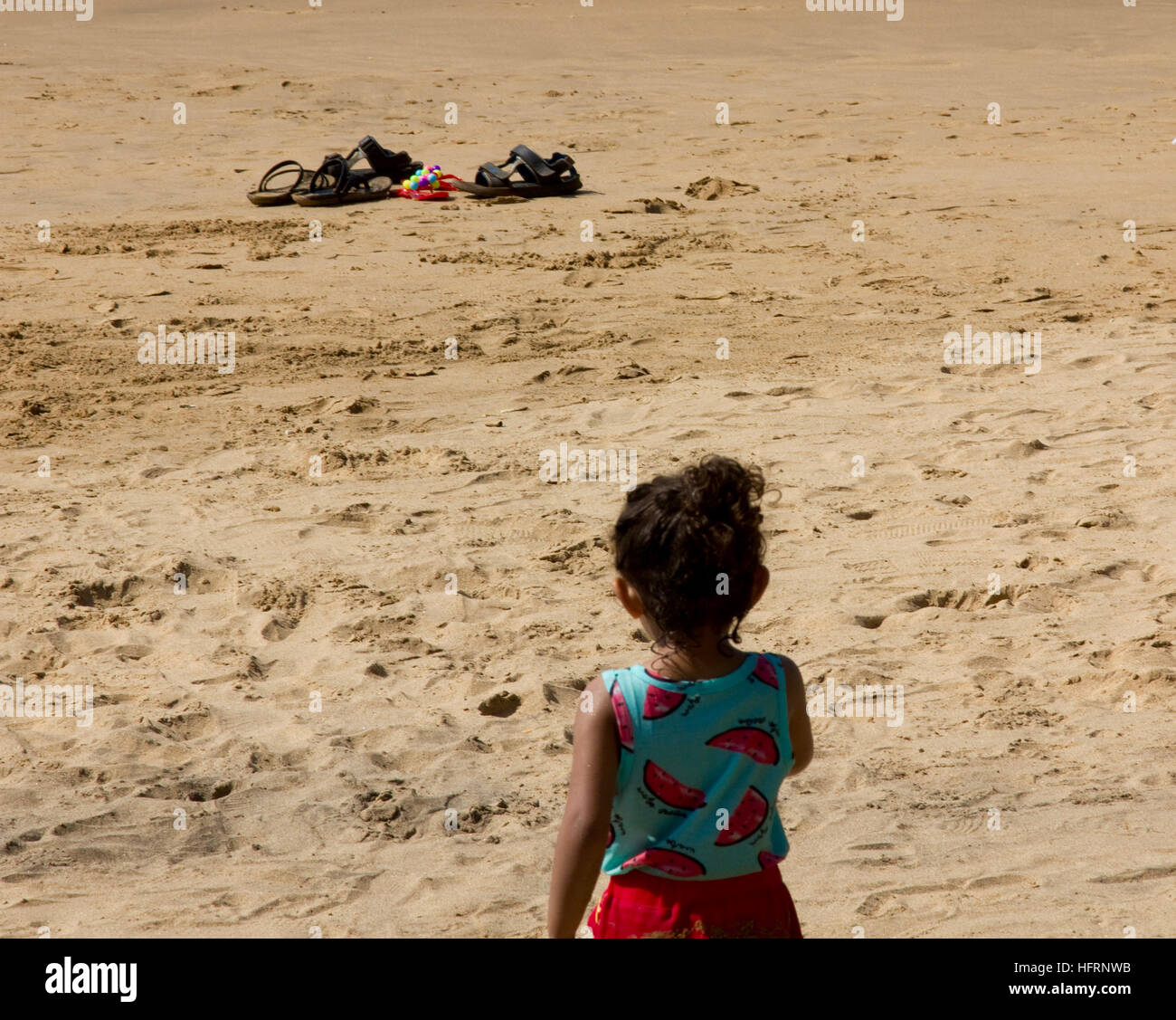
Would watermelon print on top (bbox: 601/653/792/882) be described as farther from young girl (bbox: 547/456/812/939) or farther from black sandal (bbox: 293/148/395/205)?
black sandal (bbox: 293/148/395/205)

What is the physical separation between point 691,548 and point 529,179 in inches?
369

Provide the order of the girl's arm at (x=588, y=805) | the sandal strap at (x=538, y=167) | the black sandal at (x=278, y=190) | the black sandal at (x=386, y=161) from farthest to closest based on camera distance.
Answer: the black sandal at (x=386, y=161) < the sandal strap at (x=538, y=167) < the black sandal at (x=278, y=190) < the girl's arm at (x=588, y=805)

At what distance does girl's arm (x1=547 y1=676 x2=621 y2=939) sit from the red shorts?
0.05 metres

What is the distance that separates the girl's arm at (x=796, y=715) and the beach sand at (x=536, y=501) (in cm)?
108

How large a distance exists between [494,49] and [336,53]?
2010mm

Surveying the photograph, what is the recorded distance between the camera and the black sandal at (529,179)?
10828mm

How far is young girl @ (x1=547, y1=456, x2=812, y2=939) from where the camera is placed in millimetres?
2051

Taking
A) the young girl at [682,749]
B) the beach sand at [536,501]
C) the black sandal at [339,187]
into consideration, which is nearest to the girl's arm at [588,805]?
the young girl at [682,749]

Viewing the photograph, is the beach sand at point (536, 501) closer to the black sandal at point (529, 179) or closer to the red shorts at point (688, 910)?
the black sandal at point (529, 179)

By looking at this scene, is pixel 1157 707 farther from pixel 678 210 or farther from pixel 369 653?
pixel 678 210

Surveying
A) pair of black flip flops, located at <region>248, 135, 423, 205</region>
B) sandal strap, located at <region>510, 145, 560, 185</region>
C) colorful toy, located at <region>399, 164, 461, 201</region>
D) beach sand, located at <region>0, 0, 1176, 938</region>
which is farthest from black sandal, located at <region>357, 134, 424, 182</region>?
sandal strap, located at <region>510, 145, 560, 185</region>

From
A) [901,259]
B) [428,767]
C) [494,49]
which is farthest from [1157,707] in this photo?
[494,49]

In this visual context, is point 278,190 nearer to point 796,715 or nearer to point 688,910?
point 796,715
